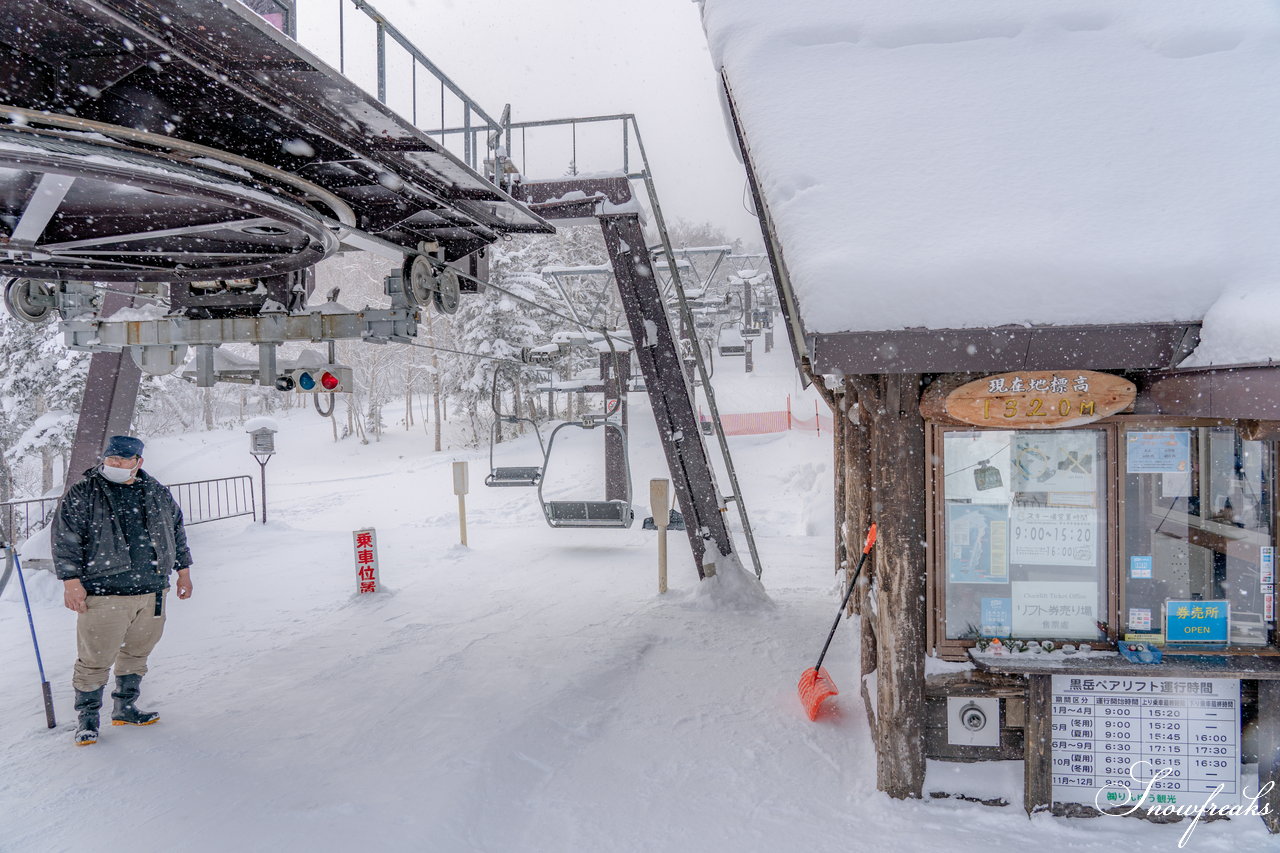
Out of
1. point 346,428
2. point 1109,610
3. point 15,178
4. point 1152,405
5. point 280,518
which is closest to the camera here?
point 1152,405

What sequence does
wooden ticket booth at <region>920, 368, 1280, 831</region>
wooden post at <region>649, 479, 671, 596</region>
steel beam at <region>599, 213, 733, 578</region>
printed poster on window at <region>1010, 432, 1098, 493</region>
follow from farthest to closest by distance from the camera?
wooden post at <region>649, 479, 671, 596</region>, steel beam at <region>599, 213, 733, 578</region>, printed poster on window at <region>1010, 432, 1098, 493</region>, wooden ticket booth at <region>920, 368, 1280, 831</region>

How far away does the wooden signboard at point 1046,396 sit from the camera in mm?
3439

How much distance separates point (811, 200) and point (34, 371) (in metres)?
22.0

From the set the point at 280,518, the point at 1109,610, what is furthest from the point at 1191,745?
the point at 280,518

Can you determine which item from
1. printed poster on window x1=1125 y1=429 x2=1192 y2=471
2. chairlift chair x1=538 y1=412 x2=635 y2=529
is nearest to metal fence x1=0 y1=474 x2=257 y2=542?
chairlift chair x1=538 y1=412 x2=635 y2=529

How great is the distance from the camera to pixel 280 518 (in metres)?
20.3

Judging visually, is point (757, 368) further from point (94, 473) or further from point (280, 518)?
point (94, 473)

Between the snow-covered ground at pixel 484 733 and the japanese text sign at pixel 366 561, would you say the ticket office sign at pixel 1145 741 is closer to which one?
the snow-covered ground at pixel 484 733

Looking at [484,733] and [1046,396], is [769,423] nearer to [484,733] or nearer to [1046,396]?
[484,733]

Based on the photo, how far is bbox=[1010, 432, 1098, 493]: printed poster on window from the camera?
12.7ft

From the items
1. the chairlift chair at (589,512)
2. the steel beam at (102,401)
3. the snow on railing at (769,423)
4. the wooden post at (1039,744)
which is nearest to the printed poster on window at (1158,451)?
the wooden post at (1039,744)

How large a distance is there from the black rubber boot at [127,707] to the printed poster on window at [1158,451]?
6245 mm

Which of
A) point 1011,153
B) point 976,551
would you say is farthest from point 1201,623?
point 1011,153

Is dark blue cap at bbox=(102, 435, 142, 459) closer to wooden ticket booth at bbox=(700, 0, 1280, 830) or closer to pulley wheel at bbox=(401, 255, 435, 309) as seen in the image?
pulley wheel at bbox=(401, 255, 435, 309)
